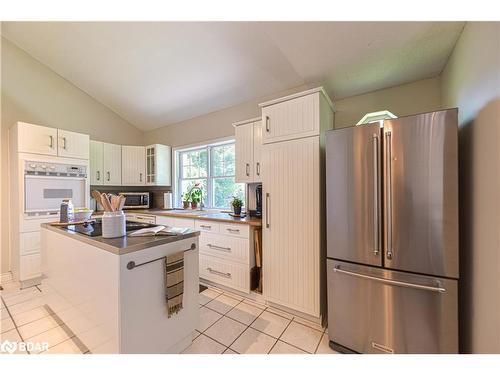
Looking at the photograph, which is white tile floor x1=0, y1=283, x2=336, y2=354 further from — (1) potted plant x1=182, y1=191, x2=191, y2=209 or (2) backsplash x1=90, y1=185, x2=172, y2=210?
(2) backsplash x1=90, y1=185, x2=172, y2=210

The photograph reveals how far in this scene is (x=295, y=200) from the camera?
190 centimetres

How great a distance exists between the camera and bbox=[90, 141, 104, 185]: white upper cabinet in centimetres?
351

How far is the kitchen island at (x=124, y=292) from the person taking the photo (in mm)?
1131

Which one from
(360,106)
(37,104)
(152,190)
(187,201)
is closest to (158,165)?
(152,190)

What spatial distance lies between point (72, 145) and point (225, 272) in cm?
290

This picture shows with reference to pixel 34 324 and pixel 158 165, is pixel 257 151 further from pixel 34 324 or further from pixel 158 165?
pixel 34 324

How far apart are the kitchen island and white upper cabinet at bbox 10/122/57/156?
71.1 inches

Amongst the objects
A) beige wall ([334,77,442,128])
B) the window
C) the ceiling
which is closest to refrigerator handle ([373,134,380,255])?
the ceiling

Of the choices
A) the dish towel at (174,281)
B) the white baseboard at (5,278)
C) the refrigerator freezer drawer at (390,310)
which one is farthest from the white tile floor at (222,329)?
the white baseboard at (5,278)

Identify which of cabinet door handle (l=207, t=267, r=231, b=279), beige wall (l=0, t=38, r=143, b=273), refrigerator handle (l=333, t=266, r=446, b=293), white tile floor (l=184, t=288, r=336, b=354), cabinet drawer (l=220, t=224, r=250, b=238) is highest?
beige wall (l=0, t=38, r=143, b=273)

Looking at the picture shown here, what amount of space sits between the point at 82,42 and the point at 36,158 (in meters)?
1.64

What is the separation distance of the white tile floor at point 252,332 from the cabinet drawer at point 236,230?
73 centimetres

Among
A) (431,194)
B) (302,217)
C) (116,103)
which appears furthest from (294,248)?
(116,103)
